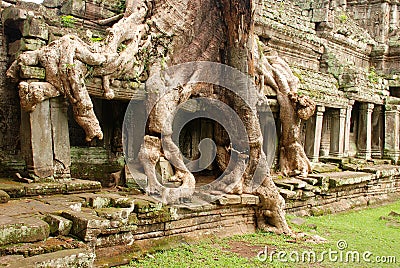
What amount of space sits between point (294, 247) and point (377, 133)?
957cm

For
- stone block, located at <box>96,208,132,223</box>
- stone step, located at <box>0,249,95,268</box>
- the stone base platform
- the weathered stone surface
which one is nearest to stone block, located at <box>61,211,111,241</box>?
the stone base platform

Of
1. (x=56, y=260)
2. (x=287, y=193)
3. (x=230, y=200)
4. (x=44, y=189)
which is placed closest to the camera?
(x=56, y=260)

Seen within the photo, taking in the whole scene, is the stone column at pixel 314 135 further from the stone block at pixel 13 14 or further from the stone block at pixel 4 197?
the stone block at pixel 4 197

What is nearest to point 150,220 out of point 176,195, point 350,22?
point 176,195

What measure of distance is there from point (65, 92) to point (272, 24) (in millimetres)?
7291

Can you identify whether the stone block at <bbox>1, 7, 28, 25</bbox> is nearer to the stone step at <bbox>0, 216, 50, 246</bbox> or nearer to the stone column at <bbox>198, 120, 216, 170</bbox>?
the stone step at <bbox>0, 216, 50, 246</bbox>

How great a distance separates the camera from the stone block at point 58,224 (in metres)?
5.15

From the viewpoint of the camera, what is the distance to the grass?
648 cm

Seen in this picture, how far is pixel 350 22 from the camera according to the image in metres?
18.3

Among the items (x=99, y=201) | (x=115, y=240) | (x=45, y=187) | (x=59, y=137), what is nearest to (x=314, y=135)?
(x=59, y=137)

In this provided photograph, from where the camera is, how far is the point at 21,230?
4734mm

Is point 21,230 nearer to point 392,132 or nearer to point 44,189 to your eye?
point 44,189

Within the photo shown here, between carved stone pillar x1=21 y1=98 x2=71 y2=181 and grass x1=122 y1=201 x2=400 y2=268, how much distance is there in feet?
6.57

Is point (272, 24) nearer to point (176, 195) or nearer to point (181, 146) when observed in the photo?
point (181, 146)
